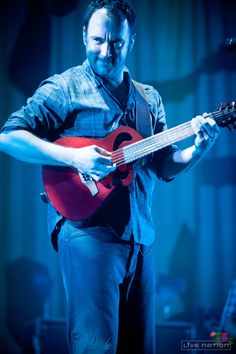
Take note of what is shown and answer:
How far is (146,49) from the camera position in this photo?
3.80 m

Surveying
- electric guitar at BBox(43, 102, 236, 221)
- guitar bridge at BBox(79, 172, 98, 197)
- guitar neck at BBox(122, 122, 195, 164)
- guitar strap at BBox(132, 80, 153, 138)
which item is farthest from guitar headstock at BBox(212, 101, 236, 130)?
guitar bridge at BBox(79, 172, 98, 197)

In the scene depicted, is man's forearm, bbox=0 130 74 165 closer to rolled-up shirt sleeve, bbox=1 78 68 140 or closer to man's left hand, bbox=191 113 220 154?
rolled-up shirt sleeve, bbox=1 78 68 140

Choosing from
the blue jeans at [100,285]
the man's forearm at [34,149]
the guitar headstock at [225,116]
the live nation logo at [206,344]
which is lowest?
the live nation logo at [206,344]

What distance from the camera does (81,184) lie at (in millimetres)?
1920

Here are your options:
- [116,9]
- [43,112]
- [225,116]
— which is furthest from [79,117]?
[225,116]

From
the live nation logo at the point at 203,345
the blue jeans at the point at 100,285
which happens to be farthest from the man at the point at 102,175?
the live nation logo at the point at 203,345

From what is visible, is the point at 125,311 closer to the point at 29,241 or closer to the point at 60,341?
the point at 60,341

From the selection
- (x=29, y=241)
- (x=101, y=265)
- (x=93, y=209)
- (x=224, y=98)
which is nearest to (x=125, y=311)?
(x=101, y=265)

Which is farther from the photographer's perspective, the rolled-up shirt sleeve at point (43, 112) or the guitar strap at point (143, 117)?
the guitar strap at point (143, 117)

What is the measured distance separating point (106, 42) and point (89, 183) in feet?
1.86

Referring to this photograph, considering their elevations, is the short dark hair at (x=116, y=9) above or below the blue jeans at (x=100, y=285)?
above

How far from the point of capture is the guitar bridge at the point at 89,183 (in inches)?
74.2

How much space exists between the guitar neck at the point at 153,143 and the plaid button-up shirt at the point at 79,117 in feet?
0.20

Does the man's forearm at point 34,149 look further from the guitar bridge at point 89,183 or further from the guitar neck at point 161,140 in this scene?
the guitar neck at point 161,140
